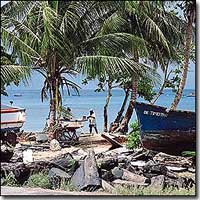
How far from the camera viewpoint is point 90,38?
476cm

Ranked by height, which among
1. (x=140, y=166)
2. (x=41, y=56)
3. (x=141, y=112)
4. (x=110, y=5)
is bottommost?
(x=140, y=166)

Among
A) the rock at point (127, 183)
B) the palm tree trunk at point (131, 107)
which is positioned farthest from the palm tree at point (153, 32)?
the rock at point (127, 183)

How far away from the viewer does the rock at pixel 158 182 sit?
4.70m

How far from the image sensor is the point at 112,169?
186 inches

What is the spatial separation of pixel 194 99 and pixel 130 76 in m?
0.38

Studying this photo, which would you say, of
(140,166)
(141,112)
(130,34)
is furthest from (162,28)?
(140,166)

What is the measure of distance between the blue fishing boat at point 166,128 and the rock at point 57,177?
48cm

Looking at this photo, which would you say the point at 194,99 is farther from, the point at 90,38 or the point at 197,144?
the point at 90,38

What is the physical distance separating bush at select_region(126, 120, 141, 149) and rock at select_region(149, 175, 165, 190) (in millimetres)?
216

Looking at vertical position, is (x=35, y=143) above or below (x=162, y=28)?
below

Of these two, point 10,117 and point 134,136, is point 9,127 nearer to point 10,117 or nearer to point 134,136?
point 10,117

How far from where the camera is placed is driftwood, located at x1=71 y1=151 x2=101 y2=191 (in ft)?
15.4

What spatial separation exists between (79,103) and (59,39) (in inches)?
15.0

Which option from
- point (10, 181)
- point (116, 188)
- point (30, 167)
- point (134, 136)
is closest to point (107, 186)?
point (116, 188)
